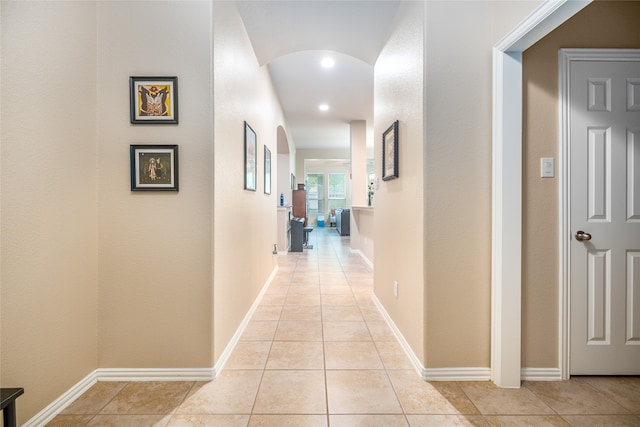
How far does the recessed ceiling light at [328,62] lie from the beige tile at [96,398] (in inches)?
146


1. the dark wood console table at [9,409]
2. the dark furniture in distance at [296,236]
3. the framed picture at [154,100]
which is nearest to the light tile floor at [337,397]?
the dark wood console table at [9,409]

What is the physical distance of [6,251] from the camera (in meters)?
1.37

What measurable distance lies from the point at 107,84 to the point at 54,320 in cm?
134

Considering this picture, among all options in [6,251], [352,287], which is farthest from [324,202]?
[6,251]

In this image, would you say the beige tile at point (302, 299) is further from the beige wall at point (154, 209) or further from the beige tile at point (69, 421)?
the beige tile at point (69, 421)

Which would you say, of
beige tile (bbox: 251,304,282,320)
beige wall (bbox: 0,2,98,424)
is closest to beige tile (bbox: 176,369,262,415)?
beige wall (bbox: 0,2,98,424)

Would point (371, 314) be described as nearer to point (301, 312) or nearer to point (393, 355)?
point (301, 312)

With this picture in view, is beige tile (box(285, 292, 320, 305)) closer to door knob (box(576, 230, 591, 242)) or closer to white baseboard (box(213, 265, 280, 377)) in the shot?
white baseboard (box(213, 265, 280, 377))

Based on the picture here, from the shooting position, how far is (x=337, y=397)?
1.74 meters

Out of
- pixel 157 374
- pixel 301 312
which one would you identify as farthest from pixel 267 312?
pixel 157 374

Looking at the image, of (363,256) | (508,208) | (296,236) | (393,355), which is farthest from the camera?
(296,236)

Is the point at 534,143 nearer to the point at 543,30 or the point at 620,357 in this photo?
the point at 543,30

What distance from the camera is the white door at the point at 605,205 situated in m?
1.90

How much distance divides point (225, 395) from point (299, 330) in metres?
0.96
